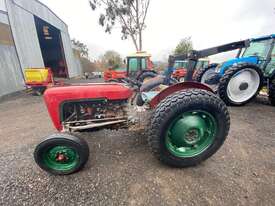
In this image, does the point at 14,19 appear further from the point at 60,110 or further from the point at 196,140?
the point at 196,140

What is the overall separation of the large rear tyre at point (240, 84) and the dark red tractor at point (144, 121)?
2322 millimetres

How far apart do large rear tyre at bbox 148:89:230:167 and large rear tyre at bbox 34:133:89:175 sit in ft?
2.63

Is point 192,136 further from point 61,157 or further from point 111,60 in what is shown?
point 111,60

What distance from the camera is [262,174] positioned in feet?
6.02

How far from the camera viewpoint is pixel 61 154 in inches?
71.3

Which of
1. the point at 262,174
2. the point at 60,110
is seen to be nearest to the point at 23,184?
the point at 60,110

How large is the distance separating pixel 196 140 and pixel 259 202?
779 millimetres

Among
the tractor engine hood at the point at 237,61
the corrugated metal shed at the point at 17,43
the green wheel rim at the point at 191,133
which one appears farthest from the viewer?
the corrugated metal shed at the point at 17,43

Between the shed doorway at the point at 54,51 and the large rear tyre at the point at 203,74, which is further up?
the shed doorway at the point at 54,51

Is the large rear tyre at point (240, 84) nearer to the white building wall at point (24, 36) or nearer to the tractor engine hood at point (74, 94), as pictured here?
the tractor engine hood at point (74, 94)

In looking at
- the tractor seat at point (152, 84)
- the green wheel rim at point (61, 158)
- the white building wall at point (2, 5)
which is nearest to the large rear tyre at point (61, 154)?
the green wheel rim at point (61, 158)

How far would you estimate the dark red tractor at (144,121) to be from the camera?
5.53ft

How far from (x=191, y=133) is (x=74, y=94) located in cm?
153

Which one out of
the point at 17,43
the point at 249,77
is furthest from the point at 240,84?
the point at 17,43
